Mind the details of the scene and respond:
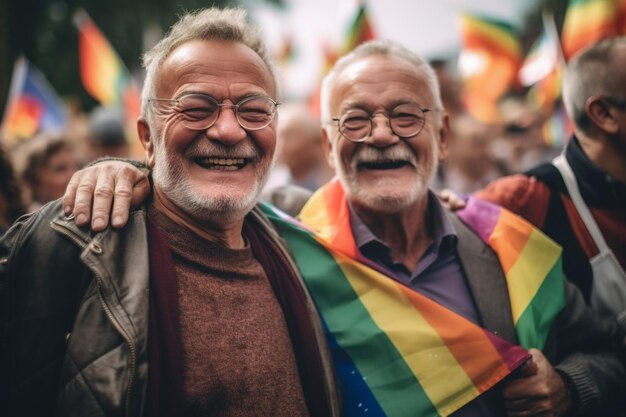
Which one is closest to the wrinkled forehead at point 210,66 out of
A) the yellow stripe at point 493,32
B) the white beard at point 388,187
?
the white beard at point 388,187

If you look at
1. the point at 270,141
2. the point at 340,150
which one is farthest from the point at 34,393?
the point at 340,150

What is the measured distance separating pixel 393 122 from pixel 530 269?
83 cm

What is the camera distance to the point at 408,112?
2.37m

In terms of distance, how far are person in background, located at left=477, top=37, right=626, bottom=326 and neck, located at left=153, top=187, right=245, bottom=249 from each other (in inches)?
54.1

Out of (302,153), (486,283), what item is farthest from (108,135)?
(486,283)

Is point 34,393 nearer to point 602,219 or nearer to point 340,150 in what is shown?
point 340,150

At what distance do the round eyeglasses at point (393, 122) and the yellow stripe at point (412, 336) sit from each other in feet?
1.84

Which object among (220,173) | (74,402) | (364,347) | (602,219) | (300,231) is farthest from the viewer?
(602,219)

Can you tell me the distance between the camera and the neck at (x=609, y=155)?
2678 millimetres

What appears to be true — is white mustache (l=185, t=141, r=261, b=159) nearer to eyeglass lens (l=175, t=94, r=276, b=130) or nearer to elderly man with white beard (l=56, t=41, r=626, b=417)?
eyeglass lens (l=175, t=94, r=276, b=130)

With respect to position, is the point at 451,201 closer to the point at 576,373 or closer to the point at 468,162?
the point at 576,373

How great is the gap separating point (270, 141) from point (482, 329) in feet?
3.46

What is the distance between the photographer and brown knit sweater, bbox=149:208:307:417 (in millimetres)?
1706

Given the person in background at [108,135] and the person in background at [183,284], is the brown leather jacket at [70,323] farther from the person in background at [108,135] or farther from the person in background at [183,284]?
the person in background at [108,135]
